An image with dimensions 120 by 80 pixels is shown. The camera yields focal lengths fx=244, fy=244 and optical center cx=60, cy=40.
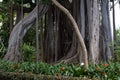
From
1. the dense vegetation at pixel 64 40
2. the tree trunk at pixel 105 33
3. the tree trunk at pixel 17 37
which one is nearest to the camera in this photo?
the dense vegetation at pixel 64 40

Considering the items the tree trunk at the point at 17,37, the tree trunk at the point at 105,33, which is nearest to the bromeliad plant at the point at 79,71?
the tree trunk at the point at 17,37

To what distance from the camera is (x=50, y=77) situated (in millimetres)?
4930

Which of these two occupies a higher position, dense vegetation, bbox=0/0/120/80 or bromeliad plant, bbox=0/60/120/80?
dense vegetation, bbox=0/0/120/80

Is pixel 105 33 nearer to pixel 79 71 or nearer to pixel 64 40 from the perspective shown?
pixel 64 40

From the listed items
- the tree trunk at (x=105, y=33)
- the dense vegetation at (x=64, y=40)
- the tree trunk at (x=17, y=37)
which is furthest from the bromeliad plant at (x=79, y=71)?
the tree trunk at (x=105, y=33)

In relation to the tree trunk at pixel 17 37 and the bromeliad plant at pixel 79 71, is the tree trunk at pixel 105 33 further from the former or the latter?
the bromeliad plant at pixel 79 71

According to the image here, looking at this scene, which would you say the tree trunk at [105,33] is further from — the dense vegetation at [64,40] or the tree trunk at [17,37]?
the tree trunk at [17,37]

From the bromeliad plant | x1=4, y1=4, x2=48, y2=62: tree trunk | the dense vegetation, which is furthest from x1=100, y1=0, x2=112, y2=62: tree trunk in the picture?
the bromeliad plant

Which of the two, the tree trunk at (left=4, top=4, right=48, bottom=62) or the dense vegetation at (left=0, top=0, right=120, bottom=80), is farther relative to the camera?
the tree trunk at (left=4, top=4, right=48, bottom=62)

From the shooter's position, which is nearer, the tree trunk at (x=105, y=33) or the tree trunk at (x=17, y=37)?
the tree trunk at (x=17, y=37)

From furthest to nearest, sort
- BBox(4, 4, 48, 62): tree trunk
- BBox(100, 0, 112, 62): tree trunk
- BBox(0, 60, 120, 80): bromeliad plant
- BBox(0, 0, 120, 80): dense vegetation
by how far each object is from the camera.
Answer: BBox(100, 0, 112, 62): tree trunk < BBox(4, 4, 48, 62): tree trunk < BBox(0, 0, 120, 80): dense vegetation < BBox(0, 60, 120, 80): bromeliad plant

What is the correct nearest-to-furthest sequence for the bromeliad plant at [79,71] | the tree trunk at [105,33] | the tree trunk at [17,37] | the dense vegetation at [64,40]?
1. the bromeliad plant at [79,71]
2. the dense vegetation at [64,40]
3. the tree trunk at [17,37]
4. the tree trunk at [105,33]

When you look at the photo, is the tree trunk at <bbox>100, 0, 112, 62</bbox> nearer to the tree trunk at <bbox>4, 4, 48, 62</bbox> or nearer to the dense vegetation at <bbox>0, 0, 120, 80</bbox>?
the dense vegetation at <bbox>0, 0, 120, 80</bbox>

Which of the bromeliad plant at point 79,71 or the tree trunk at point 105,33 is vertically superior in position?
the tree trunk at point 105,33
